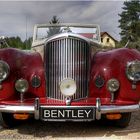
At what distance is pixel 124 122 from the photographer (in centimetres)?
632

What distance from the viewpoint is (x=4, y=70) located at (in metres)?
5.64

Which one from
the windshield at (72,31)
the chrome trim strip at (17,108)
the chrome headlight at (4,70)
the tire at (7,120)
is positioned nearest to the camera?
the chrome trim strip at (17,108)

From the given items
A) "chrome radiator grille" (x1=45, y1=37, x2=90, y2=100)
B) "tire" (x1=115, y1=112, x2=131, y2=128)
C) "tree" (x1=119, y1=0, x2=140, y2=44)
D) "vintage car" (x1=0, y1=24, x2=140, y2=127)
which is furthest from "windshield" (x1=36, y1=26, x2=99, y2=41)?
"tree" (x1=119, y1=0, x2=140, y2=44)

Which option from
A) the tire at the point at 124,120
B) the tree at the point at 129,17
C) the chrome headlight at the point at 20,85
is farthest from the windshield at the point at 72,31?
the tree at the point at 129,17

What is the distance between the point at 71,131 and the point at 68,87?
0.89 meters

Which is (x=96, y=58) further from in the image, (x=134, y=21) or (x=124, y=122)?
(x=134, y=21)

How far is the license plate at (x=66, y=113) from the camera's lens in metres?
5.47

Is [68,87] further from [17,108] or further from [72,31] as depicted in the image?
[72,31]

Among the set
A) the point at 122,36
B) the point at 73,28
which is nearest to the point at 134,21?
the point at 122,36

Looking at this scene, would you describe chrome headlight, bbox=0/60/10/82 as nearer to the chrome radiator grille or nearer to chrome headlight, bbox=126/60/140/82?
the chrome radiator grille

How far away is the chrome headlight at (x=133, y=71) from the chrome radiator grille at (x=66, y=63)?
2.07 ft

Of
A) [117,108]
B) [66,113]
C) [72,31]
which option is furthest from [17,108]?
[72,31]

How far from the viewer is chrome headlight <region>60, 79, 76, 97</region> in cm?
563

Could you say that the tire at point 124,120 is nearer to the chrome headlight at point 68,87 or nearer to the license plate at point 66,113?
the license plate at point 66,113
